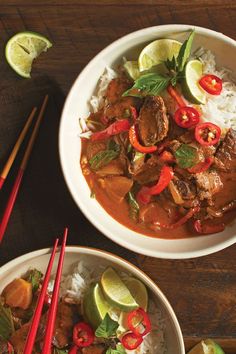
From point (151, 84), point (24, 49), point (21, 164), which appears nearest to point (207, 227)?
point (151, 84)

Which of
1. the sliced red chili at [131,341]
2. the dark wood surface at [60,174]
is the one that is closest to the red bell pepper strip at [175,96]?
the dark wood surface at [60,174]

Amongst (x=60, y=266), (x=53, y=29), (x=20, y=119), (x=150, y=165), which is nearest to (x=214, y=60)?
(x=150, y=165)

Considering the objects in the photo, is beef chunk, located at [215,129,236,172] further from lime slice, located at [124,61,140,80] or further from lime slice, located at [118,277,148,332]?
lime slice, located at [118,277,148,332]

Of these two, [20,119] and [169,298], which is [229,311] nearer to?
[169,298]

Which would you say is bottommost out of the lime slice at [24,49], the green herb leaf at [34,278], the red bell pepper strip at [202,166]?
the green herb leaf at [34,278]

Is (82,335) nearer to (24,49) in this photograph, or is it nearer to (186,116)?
(186,116)

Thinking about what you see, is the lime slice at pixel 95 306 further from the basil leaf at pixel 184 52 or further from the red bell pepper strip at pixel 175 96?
the basil leaf at pixel 184 52
